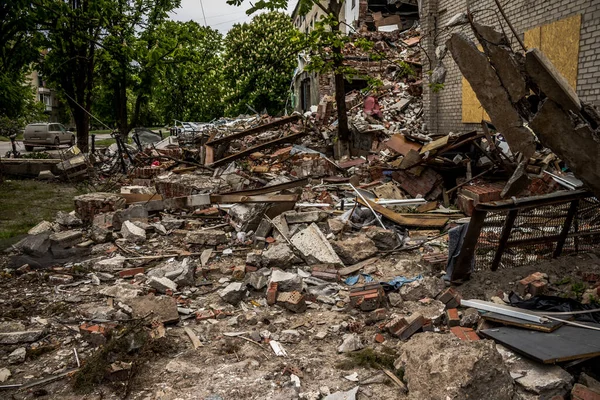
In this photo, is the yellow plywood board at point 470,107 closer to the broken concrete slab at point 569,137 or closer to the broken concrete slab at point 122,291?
the broken concrete slab at point 569,137

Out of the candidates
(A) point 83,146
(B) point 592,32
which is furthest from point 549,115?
(A) point 83,146

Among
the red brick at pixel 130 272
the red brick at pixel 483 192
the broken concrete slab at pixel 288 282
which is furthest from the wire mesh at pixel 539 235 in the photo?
the red brick at pixel 130 272

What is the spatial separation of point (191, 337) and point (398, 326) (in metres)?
1.93

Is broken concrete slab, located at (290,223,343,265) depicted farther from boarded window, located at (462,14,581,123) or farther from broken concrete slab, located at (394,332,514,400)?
boarded window, located at (462,14,581,123)

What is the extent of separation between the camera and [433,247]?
6.26 metres

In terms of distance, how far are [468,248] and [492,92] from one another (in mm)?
1673

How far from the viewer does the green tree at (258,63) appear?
28188 mm

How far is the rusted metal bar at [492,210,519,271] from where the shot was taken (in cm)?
425

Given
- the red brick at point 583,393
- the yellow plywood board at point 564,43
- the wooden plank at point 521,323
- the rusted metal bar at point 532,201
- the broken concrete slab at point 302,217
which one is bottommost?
the red brick at point 583,393

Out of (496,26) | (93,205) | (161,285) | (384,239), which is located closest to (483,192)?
(384,239)

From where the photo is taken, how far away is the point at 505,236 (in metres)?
4.41

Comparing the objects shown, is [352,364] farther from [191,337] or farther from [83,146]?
[83,146]

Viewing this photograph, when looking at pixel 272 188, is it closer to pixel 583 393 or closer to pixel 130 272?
pixel 130 272

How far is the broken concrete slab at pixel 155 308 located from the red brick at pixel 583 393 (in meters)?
3.36
